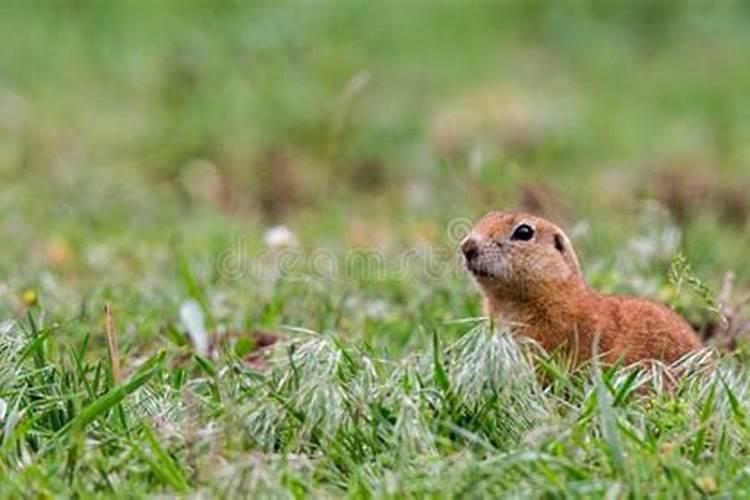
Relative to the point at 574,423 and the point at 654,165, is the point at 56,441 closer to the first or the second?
the point at 574,423

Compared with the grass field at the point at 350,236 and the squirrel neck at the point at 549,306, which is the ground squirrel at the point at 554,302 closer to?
the squirrel neck at the point at 549,306

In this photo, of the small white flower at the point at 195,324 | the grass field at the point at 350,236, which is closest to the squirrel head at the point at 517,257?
the grass field at the point at 350,236

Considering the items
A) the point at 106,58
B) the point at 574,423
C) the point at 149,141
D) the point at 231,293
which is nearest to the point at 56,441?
the point at 574,423

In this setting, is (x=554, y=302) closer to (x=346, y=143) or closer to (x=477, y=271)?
(x=477, y=271)

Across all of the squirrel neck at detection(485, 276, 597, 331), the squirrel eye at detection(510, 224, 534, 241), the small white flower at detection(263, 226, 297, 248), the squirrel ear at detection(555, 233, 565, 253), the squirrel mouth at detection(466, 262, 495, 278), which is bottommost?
the small white flower at detection(263, 226, 297, 248)

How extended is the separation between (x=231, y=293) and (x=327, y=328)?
61 centimetres

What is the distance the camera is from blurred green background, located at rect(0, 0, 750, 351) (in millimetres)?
6387

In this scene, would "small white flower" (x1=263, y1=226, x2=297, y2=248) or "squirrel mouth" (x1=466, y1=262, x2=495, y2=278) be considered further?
"small white flower" (x1=263, y1=226, x2=297, y2=248)

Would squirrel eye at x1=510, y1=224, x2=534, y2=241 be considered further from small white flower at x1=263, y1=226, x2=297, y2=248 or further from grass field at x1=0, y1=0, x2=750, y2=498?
small white flower at x1=263, y1=226, x2=297, y2=248

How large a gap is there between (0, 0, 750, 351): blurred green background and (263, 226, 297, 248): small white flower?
0.11 m

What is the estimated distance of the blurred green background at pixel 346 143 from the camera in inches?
251

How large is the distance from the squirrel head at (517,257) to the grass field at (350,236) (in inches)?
6.7

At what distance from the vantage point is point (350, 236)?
24.9 ft

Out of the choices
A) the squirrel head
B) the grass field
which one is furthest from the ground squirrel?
the grass field
